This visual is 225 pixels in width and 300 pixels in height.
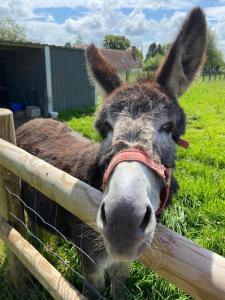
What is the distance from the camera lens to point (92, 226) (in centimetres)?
168

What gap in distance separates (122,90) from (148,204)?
40.4 inches

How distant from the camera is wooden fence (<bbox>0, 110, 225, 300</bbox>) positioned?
116 cm

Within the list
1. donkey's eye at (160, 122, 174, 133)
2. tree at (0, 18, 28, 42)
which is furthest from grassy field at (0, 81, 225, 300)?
tree at (0, 18, 28, 42)

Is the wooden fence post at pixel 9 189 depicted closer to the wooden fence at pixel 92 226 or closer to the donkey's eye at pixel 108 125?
the wooden fence at pixel 92 226

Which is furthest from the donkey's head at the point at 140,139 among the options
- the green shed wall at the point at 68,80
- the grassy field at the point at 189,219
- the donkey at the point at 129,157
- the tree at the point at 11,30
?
the tree at the point at 11,30

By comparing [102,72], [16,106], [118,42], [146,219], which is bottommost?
[16,106]

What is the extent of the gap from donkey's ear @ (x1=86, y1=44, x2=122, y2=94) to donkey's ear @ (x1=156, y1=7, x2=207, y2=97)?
0.35 m

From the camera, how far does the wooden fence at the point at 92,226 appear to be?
45.5 inches

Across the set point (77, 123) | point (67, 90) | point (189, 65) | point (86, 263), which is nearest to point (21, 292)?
point (86, 263)

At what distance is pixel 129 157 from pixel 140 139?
0.23m

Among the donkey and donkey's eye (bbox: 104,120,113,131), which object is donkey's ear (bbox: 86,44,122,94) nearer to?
the donkey

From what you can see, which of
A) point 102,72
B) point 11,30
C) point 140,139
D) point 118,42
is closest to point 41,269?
point 140,139

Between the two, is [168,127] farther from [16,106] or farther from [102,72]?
[16,106]

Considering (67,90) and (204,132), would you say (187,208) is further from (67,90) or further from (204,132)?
(67,90)
